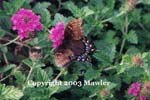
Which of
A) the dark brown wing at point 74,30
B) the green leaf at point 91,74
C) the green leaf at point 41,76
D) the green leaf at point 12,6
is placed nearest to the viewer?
the dark brown wing at point 74,30

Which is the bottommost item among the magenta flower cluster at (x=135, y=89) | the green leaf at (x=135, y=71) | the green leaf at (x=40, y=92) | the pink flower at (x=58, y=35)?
the magenta flower cluster at (x=135, y=89)

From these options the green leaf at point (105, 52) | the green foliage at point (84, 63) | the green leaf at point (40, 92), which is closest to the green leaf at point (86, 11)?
the green foliage at point (84, 63)

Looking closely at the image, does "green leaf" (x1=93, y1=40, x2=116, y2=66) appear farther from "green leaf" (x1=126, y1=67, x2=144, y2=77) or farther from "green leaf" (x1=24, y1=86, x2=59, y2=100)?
"green leaf" (x1=24, y1=86, x2=59, y2=100)

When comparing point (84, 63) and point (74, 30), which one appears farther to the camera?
point (84, 63)

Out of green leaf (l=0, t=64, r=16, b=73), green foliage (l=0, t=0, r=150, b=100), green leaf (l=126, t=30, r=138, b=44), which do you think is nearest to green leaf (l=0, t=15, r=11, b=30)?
green foliage (l=0, t=0, r=150, b=100)

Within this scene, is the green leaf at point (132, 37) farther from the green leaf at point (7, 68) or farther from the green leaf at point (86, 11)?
the green leaf at point (7, 68)

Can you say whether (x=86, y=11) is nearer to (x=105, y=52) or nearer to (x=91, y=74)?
(x=105, y=52)

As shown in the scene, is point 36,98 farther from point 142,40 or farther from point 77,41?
point 142,40

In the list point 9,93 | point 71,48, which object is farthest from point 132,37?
point 9,93

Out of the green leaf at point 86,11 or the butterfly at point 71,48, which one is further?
the green leaf at point 86,11
